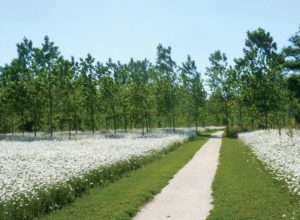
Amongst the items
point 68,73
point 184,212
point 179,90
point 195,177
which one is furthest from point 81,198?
point 179,90

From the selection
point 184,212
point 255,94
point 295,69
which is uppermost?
point 295,69

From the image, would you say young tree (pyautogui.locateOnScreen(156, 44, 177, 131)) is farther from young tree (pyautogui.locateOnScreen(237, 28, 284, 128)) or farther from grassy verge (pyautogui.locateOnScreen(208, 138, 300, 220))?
grassy verge (pyautogui.locateOnScreen(208, 138, 300, 220))

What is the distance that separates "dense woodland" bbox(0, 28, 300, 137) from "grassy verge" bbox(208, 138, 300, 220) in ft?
97.4

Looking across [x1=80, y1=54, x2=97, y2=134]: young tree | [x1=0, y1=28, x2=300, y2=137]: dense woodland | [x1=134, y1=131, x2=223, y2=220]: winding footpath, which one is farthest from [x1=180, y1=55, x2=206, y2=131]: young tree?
[x1=134, y1=131, x2=223, y2=220]: winding footpath

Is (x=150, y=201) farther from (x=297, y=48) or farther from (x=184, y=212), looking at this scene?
(x=297, y=48)

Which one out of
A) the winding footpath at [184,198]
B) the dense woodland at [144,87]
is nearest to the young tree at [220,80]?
the dense woodland at [144,87]

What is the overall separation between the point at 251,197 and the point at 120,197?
17.0 ft

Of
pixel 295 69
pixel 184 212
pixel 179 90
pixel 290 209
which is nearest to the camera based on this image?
pixel 290 209

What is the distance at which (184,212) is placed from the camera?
1472 centimetres

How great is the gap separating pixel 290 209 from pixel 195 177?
9.52 m

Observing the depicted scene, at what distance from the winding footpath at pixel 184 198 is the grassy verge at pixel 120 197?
42cm

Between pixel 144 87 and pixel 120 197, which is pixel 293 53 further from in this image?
pixel 120 197

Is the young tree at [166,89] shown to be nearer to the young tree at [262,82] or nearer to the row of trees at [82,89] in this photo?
the row of trees at [82,89]

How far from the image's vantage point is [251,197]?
1606 cm
